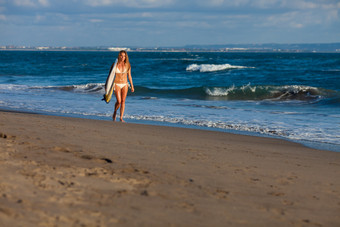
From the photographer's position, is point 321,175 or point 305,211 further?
point 321,175

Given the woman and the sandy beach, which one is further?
the woman

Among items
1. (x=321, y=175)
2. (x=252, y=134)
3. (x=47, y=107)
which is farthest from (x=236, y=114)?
(x=321, y=175)

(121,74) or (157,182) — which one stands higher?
(121,74)

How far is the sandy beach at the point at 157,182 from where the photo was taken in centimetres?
346

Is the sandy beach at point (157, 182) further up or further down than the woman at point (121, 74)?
further down

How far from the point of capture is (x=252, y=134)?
9.23 meters

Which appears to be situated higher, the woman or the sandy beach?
the woman

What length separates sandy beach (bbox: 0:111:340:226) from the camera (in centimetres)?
346

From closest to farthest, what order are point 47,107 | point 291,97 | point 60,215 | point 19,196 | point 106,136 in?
1. point 60,215
2. point 19,196
3. point 106,136
4. point 47,107
5. point 291,97

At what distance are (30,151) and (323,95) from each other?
56.3 ft

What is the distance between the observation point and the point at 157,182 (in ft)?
14.4

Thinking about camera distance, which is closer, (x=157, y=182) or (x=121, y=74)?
(x=157, y=182)

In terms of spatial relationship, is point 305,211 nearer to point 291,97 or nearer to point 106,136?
point 106,136

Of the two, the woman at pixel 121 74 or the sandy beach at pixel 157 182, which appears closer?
the sandy beach at pixel 157 182
